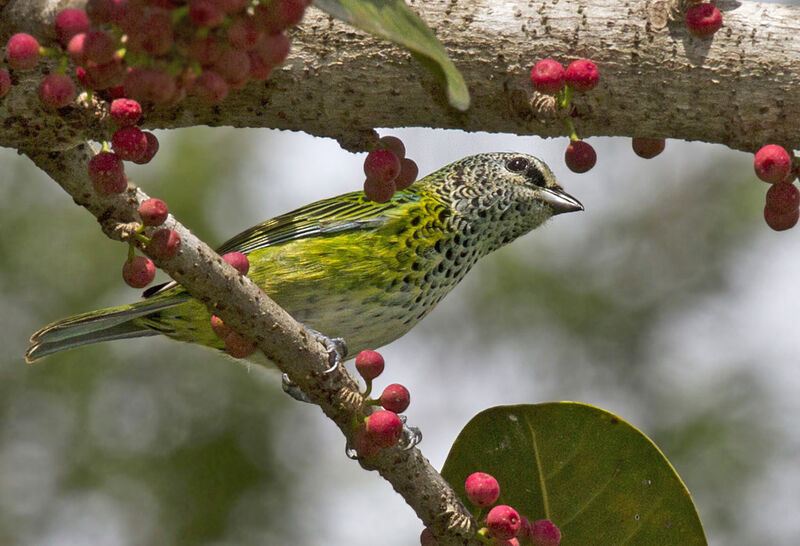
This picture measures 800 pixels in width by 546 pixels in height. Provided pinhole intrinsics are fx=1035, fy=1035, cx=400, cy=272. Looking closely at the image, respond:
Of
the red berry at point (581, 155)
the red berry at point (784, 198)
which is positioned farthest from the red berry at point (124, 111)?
the red berry at point (784, 198)

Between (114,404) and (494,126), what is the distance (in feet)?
9.74

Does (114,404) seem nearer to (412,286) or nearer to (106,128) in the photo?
(412,286)

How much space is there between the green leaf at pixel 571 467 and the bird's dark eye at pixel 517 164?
2135 mm

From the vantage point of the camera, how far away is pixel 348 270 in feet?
12.7

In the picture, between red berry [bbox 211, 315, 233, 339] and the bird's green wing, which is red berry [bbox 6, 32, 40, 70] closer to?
red berry [bbox 211, 315, 233, 339]

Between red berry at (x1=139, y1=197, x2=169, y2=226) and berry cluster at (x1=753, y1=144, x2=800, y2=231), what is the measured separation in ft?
4.10

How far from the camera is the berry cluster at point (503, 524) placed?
2.31 metres

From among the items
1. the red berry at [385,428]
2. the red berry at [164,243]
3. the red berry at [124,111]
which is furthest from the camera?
the red berry at [385,428]

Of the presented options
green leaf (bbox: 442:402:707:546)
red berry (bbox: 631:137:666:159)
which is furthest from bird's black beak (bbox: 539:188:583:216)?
green leaf (bbox: 442:402:707:546)

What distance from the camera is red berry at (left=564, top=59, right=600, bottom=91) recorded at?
222 centimetres

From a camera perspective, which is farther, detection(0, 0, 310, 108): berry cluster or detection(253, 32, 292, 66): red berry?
detection(253, 32, 292, 66): red berry

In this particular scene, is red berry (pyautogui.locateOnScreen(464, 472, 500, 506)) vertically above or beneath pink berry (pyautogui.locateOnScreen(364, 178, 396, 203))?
beneath

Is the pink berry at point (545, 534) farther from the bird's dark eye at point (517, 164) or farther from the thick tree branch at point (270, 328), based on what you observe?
the bird's dark eye at point (517, 164)

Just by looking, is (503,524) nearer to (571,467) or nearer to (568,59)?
(571,467)
